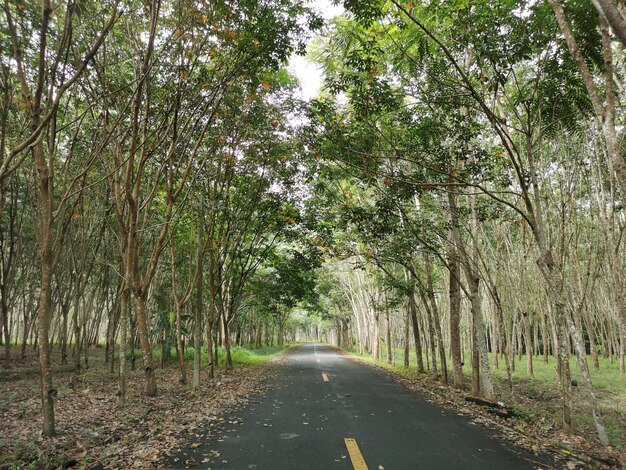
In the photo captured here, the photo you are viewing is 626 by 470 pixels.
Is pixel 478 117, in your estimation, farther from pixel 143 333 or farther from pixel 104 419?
pixel 104 419

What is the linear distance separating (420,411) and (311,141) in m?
7.54

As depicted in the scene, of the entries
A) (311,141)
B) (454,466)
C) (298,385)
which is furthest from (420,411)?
(311,141)

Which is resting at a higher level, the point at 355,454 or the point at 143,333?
the point at 143,333

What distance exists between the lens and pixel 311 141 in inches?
433

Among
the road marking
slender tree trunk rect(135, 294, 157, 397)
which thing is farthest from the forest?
the road marking

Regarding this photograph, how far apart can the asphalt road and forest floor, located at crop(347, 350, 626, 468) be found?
2.28 feet

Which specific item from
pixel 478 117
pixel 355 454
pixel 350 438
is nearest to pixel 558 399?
pixel 478 117

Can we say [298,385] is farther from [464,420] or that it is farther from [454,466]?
[454,466]

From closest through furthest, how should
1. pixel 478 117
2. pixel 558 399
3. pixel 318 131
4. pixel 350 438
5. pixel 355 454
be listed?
pixel 355 454, pixel 350 438, pixel 318 131, pixel 478 117, pixel 558 399

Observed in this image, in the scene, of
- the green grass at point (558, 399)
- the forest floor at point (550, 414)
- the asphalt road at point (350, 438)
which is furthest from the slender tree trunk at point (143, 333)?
the green grass at point (558, 399)

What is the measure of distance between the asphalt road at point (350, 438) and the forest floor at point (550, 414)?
69 cm

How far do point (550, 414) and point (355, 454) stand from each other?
7493 mm

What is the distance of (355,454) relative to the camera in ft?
18.1

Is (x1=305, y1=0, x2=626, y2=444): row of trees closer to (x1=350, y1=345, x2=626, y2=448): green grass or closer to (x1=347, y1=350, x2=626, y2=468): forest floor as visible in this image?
(x1=347, y1=350, x2=626, y2=468): forest floor
